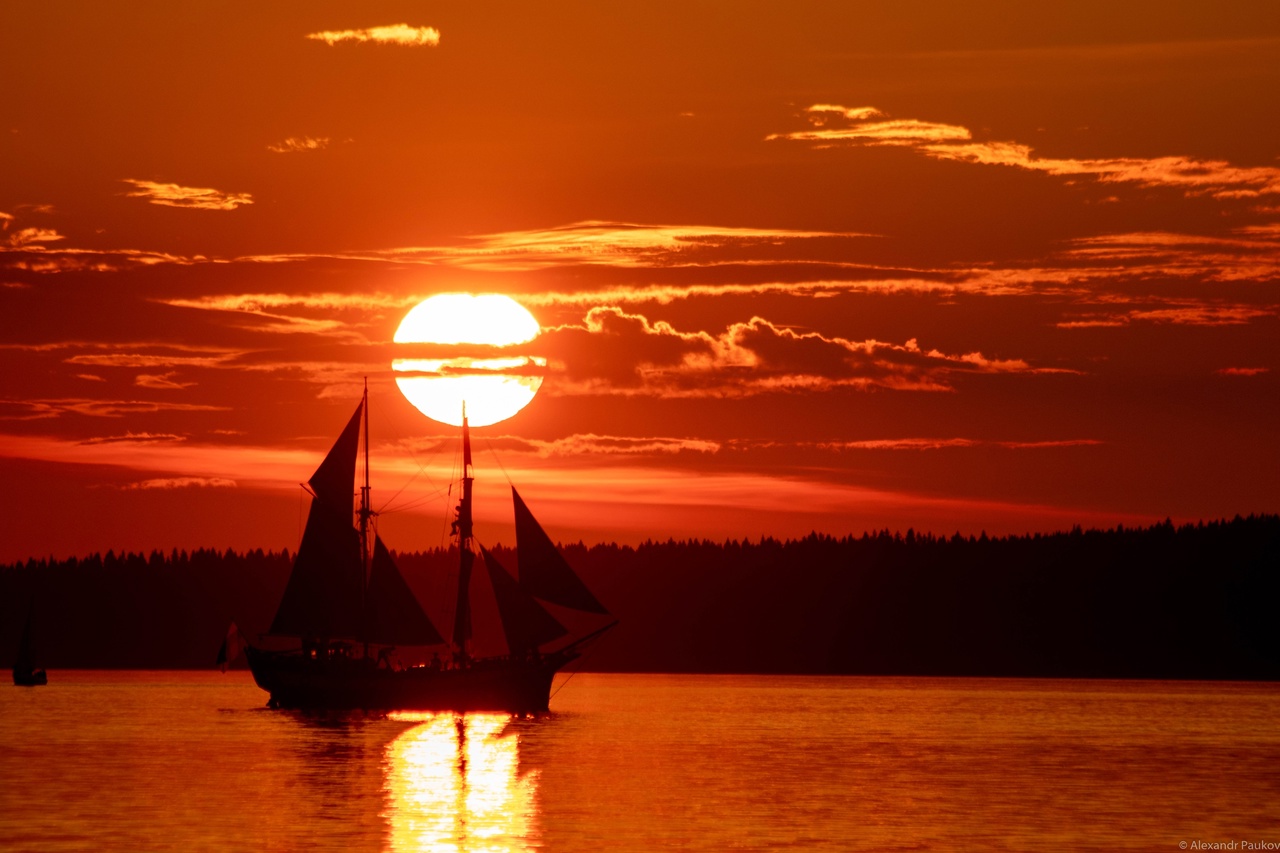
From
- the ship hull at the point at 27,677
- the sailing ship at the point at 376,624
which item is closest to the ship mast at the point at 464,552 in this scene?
the sailing ship at the point at 376,624

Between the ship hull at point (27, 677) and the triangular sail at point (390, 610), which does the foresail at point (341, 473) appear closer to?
the triangular sail at point (390, 610)

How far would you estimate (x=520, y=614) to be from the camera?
103m

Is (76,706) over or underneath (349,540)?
underneath

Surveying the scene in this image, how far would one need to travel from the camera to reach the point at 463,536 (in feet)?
354

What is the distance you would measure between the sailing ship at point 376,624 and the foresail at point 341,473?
55mm

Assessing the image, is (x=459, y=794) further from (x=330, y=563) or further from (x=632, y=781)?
(x=330, y=563)

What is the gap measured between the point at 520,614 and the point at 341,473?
1301cm

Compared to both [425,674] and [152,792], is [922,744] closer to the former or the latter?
[425,674]

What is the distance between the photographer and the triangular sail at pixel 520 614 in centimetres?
10275

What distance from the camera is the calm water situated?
51906 millimetres

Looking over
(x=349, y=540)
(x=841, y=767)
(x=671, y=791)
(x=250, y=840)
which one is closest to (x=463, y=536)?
(x=349, y=540)

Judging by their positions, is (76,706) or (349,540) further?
(76,706)

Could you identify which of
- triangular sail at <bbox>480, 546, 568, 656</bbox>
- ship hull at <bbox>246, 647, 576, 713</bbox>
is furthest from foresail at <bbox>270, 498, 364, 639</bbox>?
triangular sail at <bbox>480, 546, 568, 656</bbox>

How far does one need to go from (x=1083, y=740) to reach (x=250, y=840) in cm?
5964
